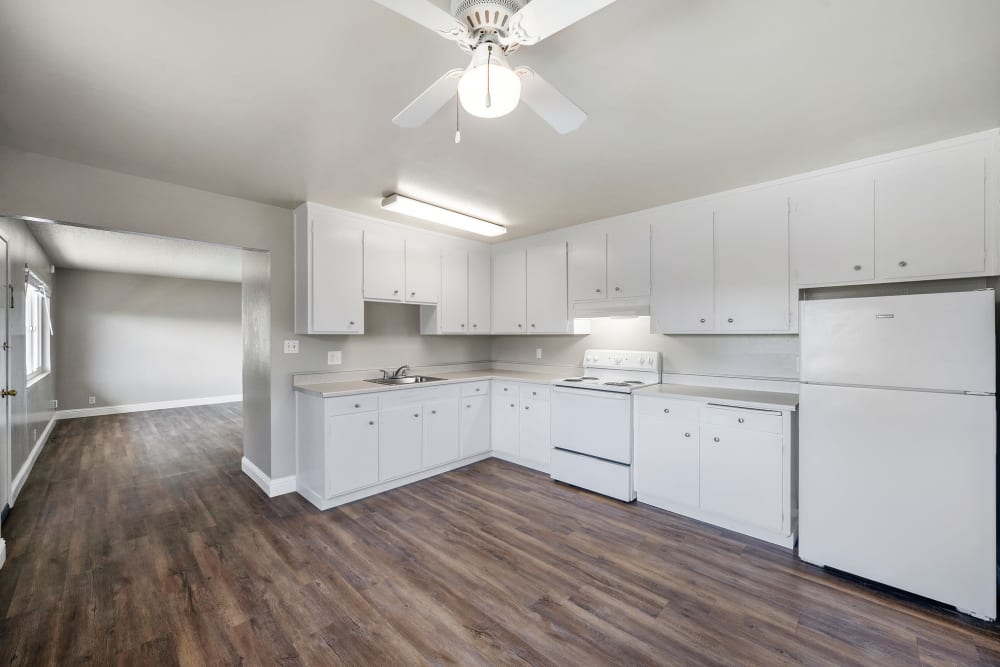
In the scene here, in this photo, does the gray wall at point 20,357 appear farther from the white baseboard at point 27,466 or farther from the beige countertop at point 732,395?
the beige countertop at point 732,395

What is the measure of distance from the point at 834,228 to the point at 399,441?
3510mm

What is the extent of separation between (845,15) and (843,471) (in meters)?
2.18

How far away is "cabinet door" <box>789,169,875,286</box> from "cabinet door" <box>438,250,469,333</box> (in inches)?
115

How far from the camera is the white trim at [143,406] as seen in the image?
6.63 meters

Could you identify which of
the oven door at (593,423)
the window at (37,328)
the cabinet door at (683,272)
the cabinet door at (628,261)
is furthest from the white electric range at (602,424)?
the window at (37,328)

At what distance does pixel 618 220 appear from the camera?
3.76 metres

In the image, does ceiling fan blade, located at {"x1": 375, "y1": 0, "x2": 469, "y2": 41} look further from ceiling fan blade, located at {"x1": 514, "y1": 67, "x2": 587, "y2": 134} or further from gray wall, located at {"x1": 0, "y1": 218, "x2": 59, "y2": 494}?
gray wall, located at {"x1": 0, "y1": 218, "x2": 59, "y2": 494}

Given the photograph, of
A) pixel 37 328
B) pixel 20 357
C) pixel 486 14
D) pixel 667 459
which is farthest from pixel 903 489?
pixel 37 328

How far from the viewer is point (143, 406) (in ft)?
23.8

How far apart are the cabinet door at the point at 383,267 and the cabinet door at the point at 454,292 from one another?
51cm

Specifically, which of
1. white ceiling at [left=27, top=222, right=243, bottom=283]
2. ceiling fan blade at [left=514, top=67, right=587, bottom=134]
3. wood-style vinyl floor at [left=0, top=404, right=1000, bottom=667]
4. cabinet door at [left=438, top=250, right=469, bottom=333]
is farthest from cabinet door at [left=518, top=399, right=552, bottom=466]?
white ceiling at [left=27, top=222, right=243, bottom=283]

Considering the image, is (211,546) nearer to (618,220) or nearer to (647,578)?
(647,578)

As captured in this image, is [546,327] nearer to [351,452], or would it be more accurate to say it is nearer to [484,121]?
[351,452]

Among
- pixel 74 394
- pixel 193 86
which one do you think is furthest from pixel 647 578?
pixel 74 394
